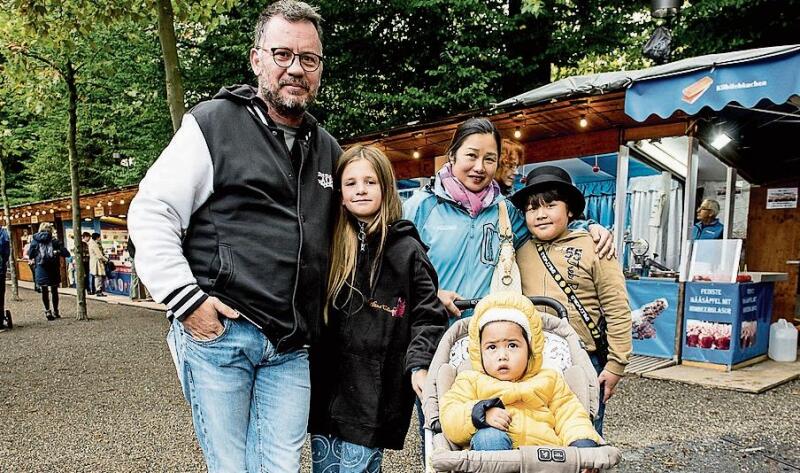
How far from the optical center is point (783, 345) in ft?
25.0

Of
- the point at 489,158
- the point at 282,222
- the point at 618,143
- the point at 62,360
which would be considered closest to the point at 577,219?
the point at 489,158

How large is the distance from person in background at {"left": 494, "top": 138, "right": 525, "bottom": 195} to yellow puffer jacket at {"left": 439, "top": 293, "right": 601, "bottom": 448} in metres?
0.87

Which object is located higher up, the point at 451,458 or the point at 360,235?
the point at 360,235

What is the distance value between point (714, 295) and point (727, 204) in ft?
8.69

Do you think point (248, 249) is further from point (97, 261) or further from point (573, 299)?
point (97, 261)

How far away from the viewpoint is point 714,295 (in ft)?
22.8

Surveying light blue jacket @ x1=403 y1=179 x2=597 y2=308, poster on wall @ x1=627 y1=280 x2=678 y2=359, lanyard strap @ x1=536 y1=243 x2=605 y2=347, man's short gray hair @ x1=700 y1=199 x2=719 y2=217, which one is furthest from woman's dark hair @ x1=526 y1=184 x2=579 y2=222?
man's short gray hair @ x1=700 y1=199 x2=719 y2=217

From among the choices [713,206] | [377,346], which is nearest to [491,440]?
[377,346]

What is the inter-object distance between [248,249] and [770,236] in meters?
11.1

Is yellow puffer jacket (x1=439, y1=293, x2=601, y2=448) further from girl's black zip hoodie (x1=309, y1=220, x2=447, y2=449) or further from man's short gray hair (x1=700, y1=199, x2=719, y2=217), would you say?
man's short gray hair (x1=700, y1=199, x2=719, y2=217)

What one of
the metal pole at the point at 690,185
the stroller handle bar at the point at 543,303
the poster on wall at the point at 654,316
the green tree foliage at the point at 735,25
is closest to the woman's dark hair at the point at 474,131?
the stroller handle bar at the point at 543,303

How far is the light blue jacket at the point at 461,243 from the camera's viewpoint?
2707 mm

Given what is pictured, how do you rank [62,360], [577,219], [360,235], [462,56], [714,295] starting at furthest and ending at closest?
[462,56] < [62,360] < [714,295] < [577,219] < [360,235]

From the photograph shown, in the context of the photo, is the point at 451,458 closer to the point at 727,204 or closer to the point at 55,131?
the point at 727,204
